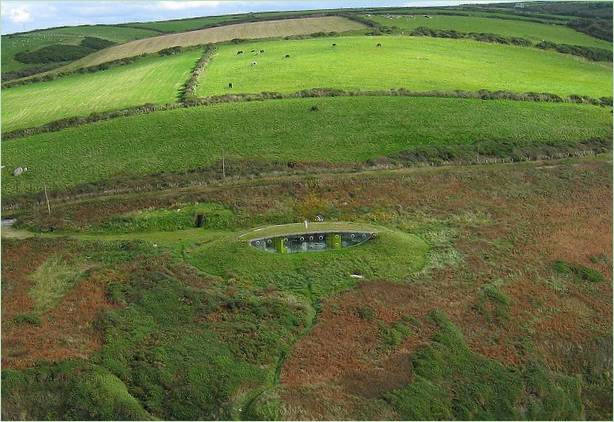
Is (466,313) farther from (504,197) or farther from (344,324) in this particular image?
(504,197)

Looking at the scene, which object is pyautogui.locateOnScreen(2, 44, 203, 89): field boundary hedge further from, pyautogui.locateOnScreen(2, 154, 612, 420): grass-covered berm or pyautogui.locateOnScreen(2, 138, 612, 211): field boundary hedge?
pyautogui.locateOnScreen(2, 154, 612, 420): grass-covered berm

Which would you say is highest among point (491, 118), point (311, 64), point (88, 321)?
point (311, 64)

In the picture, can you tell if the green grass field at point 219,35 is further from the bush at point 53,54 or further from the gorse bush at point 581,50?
the gorse bush at point 581,50

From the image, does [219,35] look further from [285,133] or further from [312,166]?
[312,166]

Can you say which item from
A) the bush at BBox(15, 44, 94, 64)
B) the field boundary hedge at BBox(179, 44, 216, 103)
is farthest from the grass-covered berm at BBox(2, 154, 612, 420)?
the bush at BBox(15, 44, 94, 64)

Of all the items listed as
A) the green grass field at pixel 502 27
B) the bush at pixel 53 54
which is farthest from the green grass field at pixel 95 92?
the green grass field at pixel 502 27

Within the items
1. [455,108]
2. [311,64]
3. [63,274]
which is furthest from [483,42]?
[63,274]
